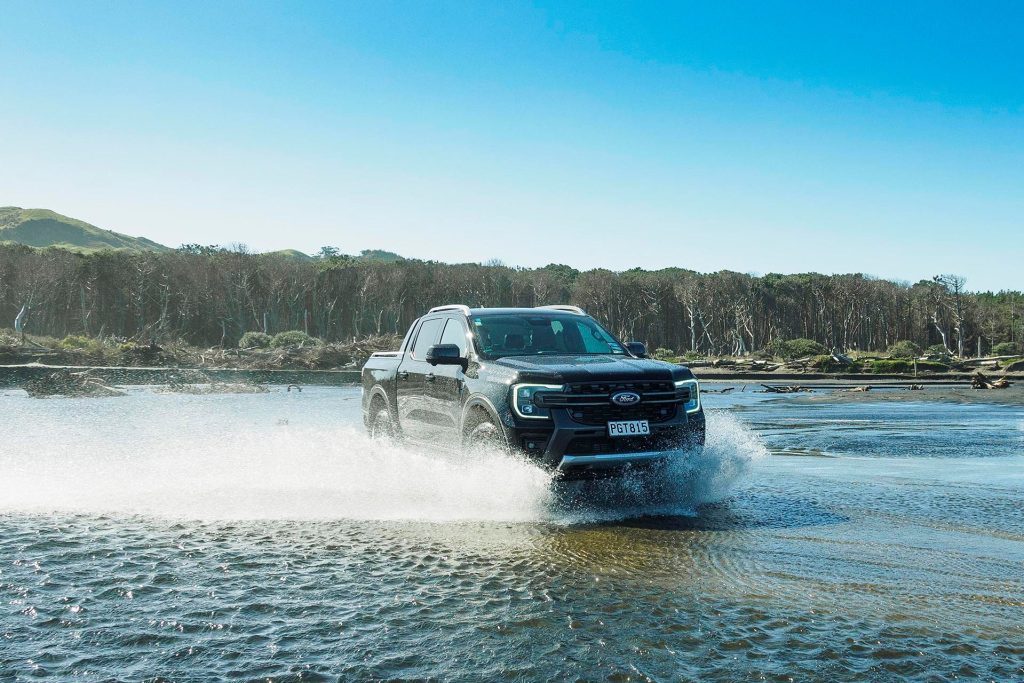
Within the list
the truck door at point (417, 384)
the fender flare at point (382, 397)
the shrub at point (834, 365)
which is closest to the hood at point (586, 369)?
the truck door at point (417, 384)

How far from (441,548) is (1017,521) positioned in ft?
17.1

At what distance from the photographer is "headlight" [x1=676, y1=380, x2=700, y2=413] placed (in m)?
8.91

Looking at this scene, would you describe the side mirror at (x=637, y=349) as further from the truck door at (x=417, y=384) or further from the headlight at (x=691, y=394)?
the truck door at (x=417, y=384)

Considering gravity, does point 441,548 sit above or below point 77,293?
below

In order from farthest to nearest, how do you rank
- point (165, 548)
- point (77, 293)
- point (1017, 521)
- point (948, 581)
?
1. point (77, 293)
2. point (1017, 521)
3. point (165, 548)
4. point (948, 581)

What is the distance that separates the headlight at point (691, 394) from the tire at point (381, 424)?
378 cm

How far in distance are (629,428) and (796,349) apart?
261 feet

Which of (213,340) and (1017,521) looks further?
(213,340)

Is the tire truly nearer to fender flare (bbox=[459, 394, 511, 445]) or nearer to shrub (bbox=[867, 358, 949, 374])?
fender flare (bbox=[459, 394, 511, 445])

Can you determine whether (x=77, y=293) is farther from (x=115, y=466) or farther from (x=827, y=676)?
(x=827, y=676)

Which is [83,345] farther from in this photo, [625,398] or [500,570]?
[500,570]

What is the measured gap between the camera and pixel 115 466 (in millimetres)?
12336

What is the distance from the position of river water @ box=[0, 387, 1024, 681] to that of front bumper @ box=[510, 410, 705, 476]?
9.2 inches

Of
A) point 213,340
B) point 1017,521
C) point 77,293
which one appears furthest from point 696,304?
point 1017,521
